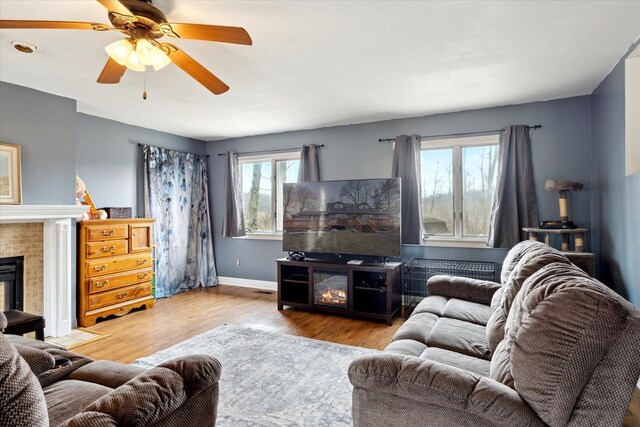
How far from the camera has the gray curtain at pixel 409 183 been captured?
4297 mm

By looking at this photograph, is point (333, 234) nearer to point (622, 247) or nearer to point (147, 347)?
point (147, 347)

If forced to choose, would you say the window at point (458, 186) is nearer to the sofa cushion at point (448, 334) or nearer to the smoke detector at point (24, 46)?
the sofa cushion at point (448, 334)

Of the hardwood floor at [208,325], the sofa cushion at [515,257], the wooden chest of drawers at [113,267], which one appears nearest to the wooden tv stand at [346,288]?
the hardwood floor at [208,325]

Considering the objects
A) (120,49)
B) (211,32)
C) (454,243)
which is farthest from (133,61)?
(454,243)

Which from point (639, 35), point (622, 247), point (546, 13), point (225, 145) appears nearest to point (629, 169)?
point (622, 247)

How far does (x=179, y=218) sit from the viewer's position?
5.46 meters

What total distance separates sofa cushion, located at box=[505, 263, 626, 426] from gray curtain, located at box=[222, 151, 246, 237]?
4.77 meters

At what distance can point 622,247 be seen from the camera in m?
2.87

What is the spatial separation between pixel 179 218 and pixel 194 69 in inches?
145

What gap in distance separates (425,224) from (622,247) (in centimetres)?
195

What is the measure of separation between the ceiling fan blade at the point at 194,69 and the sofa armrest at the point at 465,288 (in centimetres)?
239

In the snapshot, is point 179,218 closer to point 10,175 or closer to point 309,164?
point 309,164

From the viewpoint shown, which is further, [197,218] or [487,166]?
[197,218]

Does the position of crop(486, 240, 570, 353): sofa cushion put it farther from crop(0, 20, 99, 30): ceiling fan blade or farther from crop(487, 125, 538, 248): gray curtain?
crop(0, 20, 99, 30): ceiling fan blade
